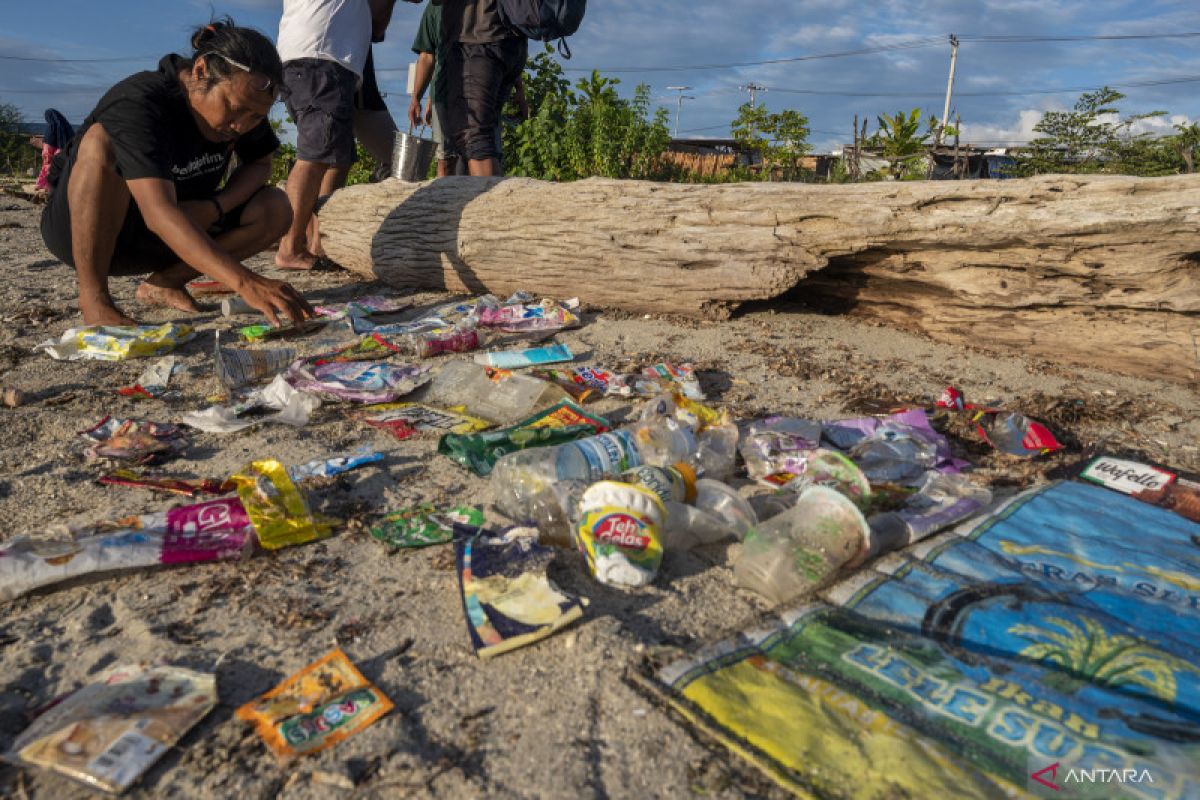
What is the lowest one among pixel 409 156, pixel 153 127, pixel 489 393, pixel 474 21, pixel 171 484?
pixel 171 484

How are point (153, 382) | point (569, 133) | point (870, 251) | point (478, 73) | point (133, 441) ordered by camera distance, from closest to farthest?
point (133, 441) → point (153, 382) → point (870, 251) → point (478, 73) → point (569, 133)

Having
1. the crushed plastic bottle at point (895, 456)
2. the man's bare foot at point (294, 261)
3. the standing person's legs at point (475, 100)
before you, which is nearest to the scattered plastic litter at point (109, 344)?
the man's bare foot at point (294, 261)

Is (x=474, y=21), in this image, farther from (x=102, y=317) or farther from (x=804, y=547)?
(x=804, y=547)

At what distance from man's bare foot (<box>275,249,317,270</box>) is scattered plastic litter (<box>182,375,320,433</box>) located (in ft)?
8.58

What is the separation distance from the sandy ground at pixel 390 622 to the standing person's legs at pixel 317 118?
1797 mm

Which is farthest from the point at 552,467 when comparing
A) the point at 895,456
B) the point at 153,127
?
the point at 153,127

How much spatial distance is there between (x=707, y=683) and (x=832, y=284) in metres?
2.85

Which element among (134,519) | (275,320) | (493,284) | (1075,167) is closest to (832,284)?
(493,284)

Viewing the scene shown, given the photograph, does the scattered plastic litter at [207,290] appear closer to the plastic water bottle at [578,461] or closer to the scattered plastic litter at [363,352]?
the scattered plastic litter at [363,352]

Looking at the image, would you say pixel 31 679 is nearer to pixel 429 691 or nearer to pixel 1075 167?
pixel 429 691

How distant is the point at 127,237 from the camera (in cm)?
356

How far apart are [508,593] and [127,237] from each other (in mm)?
3113

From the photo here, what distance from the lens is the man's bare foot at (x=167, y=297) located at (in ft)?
13.0

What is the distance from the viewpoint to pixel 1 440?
7.67ft
